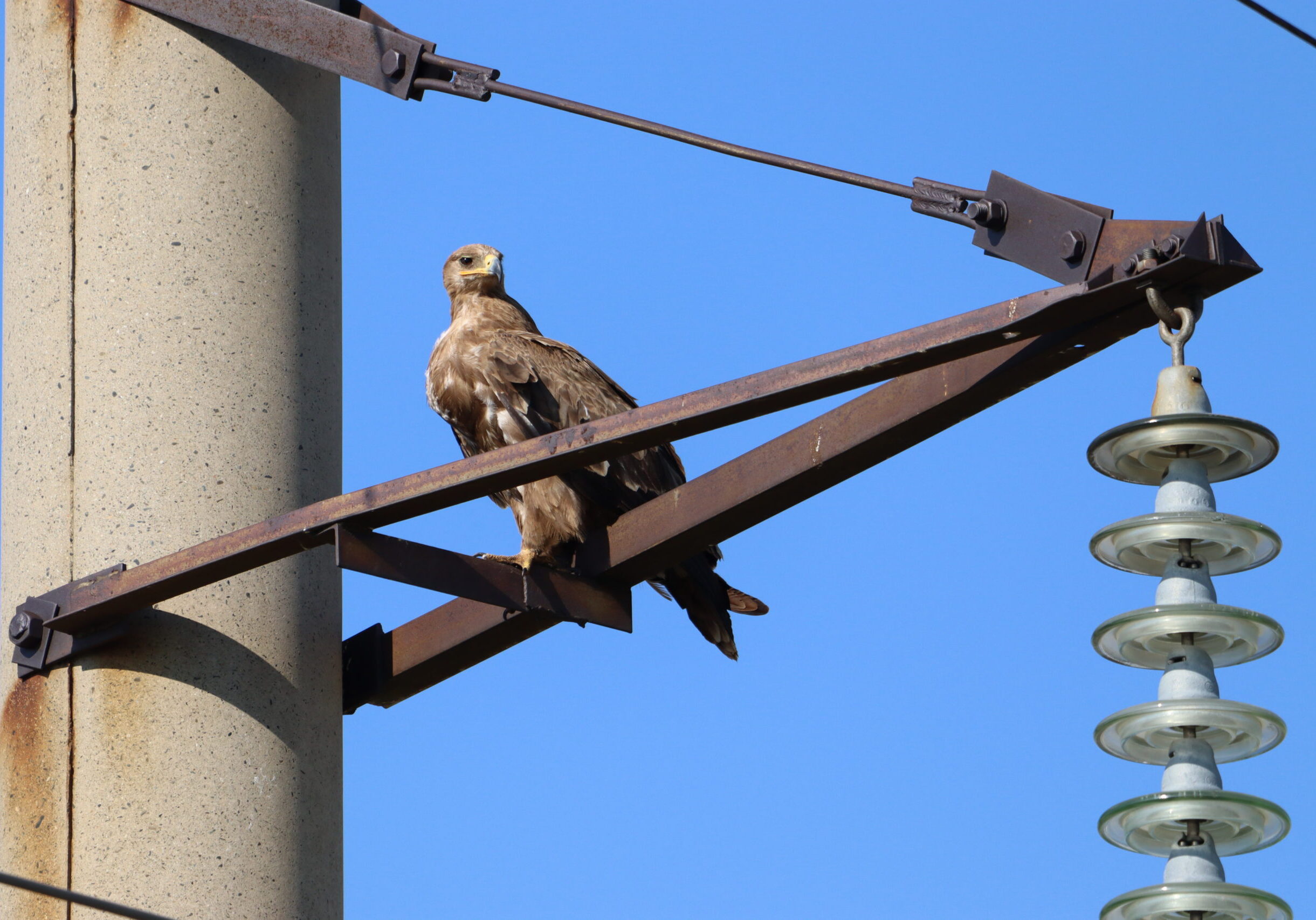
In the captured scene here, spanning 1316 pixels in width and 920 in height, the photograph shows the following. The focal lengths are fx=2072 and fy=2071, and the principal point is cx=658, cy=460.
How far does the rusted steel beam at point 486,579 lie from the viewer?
15.3 ft

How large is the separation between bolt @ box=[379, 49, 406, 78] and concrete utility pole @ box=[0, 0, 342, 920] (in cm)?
38

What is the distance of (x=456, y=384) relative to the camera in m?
7.54

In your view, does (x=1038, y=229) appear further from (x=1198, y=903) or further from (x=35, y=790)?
(x=35, y=790)

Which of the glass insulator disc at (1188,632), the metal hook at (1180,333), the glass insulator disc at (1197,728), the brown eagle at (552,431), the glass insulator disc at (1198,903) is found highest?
the brown eagle at (552,431)

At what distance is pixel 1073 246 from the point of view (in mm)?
3861

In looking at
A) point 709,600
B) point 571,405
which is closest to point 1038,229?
point 709,600

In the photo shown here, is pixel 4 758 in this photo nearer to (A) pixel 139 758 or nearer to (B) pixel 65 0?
(A) pixel 139 758

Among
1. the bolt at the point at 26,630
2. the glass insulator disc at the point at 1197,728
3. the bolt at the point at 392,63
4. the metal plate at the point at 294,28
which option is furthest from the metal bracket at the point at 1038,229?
the bolt at the point at 26,630

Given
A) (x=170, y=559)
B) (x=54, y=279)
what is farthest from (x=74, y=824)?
(x=54, y=279)

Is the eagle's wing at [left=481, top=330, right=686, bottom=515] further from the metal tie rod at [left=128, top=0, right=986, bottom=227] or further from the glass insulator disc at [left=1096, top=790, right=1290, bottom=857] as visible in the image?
the glass insulator disc at [left=1096, top=790, right=1290, bottom=857]

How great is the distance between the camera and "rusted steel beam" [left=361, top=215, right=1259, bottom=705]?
12.4 feet

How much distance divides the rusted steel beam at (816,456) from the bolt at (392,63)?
4.04 feet

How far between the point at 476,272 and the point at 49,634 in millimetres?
3767

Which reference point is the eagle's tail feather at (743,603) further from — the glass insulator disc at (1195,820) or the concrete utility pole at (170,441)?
the glass insulator disc at (1195,820)
